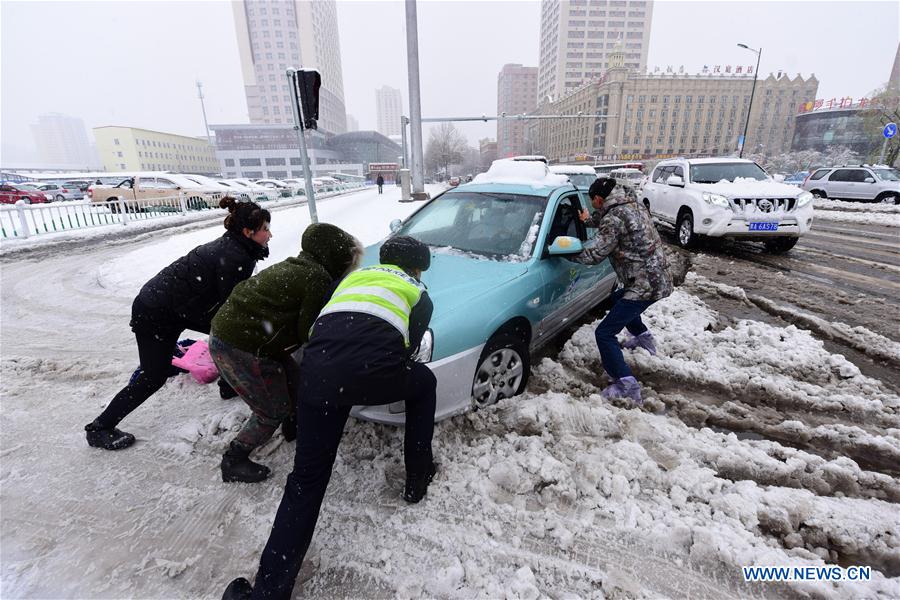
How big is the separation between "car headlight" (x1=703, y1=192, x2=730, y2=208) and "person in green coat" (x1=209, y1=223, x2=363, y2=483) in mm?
7826

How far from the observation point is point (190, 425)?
3.05 metres

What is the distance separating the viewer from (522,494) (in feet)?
7.85

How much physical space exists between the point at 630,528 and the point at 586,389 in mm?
1381

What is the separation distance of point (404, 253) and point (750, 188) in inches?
331

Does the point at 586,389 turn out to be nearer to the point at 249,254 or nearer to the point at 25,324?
the point at 249,254

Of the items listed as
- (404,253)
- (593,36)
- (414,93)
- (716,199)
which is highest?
(593,36)

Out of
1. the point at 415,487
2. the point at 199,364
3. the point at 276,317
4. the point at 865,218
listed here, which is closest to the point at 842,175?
the point at 865,218

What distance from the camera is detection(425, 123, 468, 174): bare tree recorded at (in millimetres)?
69500

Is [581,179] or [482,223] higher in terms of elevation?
[581,179]

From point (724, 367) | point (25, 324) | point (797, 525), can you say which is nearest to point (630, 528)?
point (797, 525)

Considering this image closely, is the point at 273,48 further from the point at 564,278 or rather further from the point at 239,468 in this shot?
the point at 239,468

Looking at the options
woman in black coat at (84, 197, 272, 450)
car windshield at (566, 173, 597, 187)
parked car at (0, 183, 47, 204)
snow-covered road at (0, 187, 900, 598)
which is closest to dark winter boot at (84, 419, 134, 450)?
snow-covered road at (0, 187, 900, 598)

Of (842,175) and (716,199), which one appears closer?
(716,199)

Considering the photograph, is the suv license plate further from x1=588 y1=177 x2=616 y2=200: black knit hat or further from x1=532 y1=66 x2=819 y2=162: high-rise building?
x1=532 y1=66 x2=819 y2=162: high-rise building
